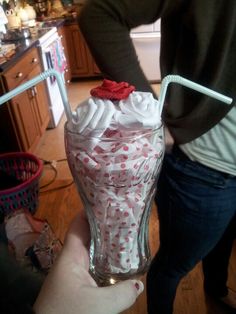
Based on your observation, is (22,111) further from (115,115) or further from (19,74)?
(115,115)

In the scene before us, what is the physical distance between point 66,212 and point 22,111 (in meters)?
0.72

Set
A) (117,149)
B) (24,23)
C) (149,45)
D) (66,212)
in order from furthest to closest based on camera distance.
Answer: (149,45), (24,23), (66,212), (117,149)

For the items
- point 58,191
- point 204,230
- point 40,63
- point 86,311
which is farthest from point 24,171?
point 86,311

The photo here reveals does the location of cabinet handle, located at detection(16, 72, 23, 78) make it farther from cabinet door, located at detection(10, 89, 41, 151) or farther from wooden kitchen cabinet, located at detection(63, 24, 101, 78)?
wooden kitchen cabinet, located at detection(63, 24, 101, 78)

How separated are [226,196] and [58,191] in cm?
134

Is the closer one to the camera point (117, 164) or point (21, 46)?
point (117, 164)

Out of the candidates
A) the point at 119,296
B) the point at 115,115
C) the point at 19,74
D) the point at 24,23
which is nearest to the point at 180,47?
the point at 115,115

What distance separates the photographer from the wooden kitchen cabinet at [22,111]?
1.87 metres

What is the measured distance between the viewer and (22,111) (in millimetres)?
2029

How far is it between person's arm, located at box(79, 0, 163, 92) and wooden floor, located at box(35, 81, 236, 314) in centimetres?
95

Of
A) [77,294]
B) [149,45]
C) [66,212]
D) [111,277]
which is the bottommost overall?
[66,212]

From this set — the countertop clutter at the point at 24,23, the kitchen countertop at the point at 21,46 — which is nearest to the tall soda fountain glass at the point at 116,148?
the countertop clutter at the point at 24,23

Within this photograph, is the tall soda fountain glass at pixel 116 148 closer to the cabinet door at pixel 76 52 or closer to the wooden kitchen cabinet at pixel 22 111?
the wooden kitchen cabinet at pixel 22 111

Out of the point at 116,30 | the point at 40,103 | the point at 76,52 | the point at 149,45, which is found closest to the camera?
the point at 116,30
